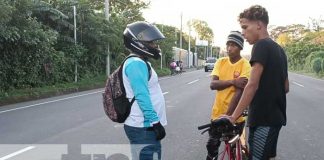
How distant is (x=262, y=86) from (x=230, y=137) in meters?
0.56

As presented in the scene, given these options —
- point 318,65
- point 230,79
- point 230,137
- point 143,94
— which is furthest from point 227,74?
point 318,65

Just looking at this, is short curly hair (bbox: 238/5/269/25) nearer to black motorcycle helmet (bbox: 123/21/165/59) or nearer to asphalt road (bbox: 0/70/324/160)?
black motorcycle helmet (bbox: 123/21/165/59)

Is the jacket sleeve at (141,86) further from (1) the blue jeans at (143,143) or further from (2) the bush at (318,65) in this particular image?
(2) the bush at (318,65)

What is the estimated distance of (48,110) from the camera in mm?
13859

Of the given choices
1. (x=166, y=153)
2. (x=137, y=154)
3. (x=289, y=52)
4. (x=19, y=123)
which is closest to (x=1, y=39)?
(x=19, y=123)

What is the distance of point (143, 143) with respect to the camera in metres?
3.80

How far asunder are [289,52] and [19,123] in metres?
63.6

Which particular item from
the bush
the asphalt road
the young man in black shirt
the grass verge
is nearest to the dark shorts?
the young man in black shirt

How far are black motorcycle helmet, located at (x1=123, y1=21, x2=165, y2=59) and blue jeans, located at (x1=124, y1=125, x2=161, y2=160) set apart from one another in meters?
0.57

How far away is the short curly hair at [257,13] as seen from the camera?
368 cm

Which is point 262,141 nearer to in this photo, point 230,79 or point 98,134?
point 230,79

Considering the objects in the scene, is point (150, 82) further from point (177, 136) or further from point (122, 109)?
point (177, 136)

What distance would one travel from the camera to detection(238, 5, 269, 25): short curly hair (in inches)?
145

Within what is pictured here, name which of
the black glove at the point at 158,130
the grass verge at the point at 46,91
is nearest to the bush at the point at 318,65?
the grass verge at the point at 46,91
